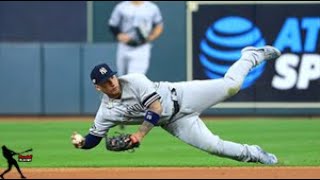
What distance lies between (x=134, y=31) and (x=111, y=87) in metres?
5.68

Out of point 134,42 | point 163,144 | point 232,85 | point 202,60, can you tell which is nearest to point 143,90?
point 232,85

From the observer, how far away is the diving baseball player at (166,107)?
7.69 meters

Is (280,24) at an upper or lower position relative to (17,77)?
upper

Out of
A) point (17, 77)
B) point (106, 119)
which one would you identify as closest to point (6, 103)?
point (17, 77)

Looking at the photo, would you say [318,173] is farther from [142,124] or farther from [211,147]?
[142,124]

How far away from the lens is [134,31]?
13.3 meters

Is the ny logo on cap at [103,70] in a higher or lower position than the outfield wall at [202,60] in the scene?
higher

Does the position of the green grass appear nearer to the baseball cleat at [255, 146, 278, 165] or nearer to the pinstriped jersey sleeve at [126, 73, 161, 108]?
the baseball cleat at [255, 146, 278, 165]

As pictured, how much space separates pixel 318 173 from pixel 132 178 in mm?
1654

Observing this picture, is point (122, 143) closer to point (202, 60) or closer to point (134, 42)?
point (134, 42)

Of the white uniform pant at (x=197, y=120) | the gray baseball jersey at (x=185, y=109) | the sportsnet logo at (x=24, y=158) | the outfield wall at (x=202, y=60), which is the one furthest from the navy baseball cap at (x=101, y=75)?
the outfield wall at (x=202, y=60)

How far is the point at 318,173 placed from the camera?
312 inches

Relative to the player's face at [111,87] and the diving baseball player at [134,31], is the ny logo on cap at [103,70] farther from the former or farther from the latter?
the diving baseball player at [134,31]

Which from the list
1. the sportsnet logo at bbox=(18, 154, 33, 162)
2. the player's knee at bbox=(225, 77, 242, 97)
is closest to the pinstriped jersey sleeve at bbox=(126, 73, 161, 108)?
the player's knee at bbox=(225, 77, 242, 97)
